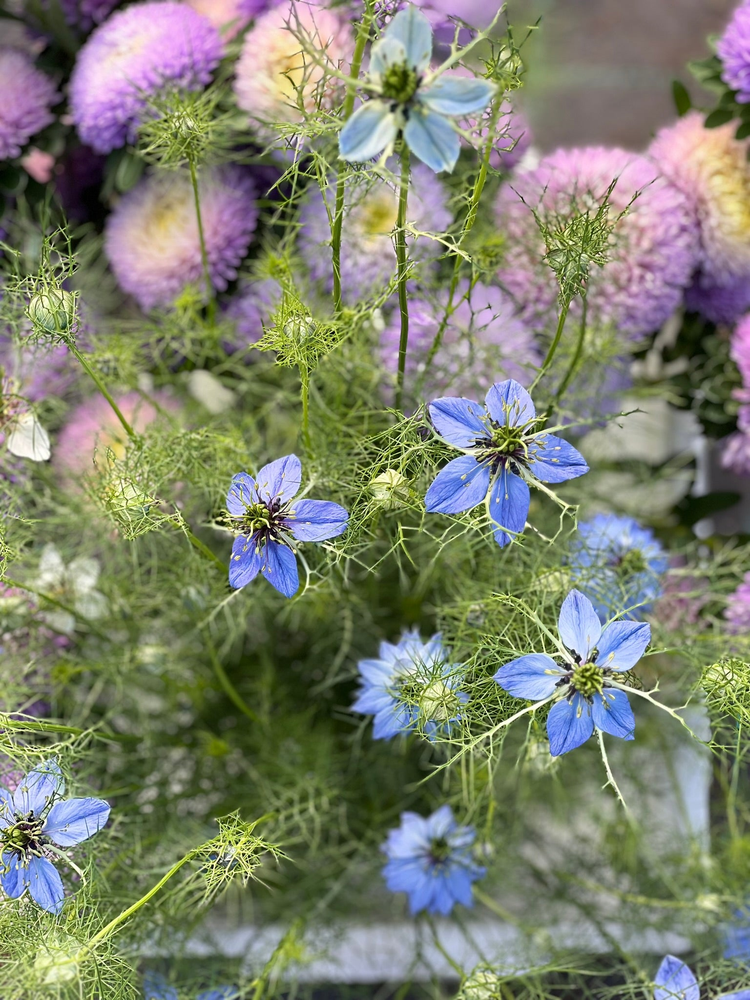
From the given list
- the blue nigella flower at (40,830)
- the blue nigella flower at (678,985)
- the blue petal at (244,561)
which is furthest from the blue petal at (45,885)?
the blue nigella flower at (678,985)

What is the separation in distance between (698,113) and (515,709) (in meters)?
0.36

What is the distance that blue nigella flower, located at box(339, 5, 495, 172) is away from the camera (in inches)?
8.9

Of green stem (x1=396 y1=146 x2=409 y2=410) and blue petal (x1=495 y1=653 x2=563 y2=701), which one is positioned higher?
green stem (x1=396 y1=146 x2=409 y2=410)

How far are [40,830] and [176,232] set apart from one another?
29 cm

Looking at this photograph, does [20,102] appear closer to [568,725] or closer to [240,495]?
[240,495]

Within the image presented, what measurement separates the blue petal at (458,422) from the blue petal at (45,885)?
0.62 feet

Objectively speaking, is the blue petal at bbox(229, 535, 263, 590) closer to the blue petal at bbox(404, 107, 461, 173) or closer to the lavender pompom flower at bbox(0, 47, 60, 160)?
the blue petal at bbox(404, 107, 461, 173)

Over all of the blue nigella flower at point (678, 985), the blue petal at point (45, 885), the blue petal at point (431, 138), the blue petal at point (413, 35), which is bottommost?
the blue nigella flower at point (678, 985)

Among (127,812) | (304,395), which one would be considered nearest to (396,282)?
(304,395)

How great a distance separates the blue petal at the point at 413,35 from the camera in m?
0.23

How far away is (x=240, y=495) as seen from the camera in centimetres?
28

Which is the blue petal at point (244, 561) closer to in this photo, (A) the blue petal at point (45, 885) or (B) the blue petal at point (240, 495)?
(B) the blue petal at point (240, 495)

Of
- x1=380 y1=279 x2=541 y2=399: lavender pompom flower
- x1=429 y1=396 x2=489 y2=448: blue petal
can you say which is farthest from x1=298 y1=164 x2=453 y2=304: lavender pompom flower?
x1=429 y1=396 x2=489 y2=448: blue petal

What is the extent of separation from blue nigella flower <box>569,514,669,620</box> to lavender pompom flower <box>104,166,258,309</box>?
0.21 metres
